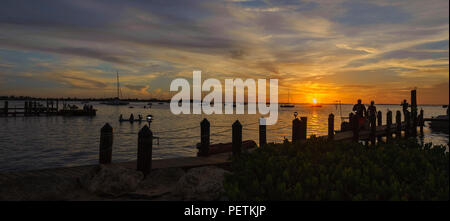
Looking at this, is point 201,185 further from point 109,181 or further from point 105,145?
point 105,145

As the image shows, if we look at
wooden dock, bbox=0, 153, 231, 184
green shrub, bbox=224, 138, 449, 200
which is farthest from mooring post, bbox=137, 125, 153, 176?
green shrub, bbox=224, 138, 449, 200

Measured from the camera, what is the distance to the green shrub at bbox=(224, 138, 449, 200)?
10.0 ft

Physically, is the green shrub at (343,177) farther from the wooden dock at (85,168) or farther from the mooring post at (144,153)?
the mooring post at (144,153)

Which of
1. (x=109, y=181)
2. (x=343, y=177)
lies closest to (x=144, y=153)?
(x=109, y=181)

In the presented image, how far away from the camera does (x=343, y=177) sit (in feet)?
11.2

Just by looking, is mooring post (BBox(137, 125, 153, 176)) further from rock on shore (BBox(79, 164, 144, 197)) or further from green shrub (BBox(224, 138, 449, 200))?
green shrub (BBox(224, 138, 449, 200))

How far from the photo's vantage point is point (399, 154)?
454 centimetres

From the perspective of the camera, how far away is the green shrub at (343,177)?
306 cm

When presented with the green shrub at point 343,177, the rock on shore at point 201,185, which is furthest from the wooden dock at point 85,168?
the green shrub at point 343,177

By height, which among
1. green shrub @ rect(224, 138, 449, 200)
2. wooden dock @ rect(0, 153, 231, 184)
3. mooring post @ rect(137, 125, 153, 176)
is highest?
green shrub @ rect(224, 138, 449, 200)
